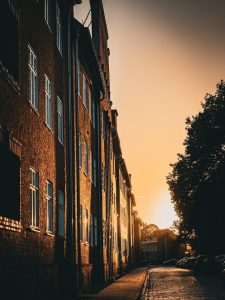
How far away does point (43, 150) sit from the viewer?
591 inches

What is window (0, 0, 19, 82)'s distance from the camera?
11.7 meters

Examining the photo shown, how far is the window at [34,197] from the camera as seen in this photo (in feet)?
44.8

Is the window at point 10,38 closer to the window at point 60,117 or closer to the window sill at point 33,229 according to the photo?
the window sill at point 33,229

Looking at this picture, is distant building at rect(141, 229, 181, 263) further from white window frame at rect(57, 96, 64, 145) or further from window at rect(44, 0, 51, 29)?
window at rect(44, 0, 51, 29)

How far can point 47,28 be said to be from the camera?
53.4 feet

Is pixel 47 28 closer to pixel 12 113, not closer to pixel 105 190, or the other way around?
pixel 12 113

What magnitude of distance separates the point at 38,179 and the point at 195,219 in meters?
39.4

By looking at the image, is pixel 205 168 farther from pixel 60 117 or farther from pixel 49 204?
pixel 49 204

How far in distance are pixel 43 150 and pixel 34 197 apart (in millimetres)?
1567

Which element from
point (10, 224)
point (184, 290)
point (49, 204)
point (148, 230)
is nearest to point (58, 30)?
point (49, 204)

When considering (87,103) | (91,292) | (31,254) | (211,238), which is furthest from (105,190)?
(211,238)

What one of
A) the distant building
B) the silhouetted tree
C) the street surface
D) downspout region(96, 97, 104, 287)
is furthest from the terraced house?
the silhouetted tree

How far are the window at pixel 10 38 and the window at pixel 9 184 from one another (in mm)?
1760

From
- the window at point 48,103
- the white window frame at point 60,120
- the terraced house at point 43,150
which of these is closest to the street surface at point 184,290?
the terraced house at point 43,150
